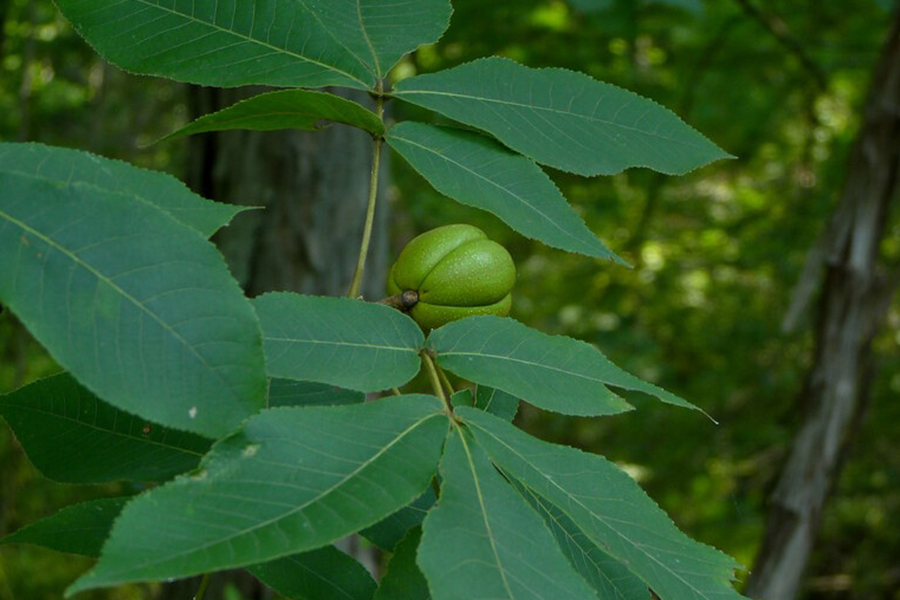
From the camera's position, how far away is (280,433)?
29.2 inches

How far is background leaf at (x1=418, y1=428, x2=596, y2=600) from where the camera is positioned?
0.69 m

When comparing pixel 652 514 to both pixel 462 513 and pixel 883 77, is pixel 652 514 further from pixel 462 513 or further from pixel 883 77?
pixel 883 77

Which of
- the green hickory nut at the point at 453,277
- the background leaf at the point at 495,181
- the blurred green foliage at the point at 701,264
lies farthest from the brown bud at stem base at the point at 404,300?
the blurred green foliage at the point at 701,264

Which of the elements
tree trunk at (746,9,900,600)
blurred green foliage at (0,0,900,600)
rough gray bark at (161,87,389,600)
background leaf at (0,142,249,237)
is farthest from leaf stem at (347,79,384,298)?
blurred green foliage at (0,0,900,600)

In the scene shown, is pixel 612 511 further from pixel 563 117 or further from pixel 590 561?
pixel 563 117

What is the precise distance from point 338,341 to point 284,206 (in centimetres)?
186

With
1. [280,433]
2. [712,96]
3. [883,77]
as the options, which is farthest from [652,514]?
[712,96]

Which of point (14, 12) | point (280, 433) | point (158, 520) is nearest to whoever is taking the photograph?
point (158, 520)

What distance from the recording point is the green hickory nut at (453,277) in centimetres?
113

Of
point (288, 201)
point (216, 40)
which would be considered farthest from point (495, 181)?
point (288, 201)

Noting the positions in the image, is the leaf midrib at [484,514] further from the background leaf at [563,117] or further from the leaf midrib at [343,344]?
the background leaf at [563,117]

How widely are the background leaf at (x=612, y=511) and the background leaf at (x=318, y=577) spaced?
211 millimetres

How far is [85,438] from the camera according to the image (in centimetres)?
98

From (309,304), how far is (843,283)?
230cm
